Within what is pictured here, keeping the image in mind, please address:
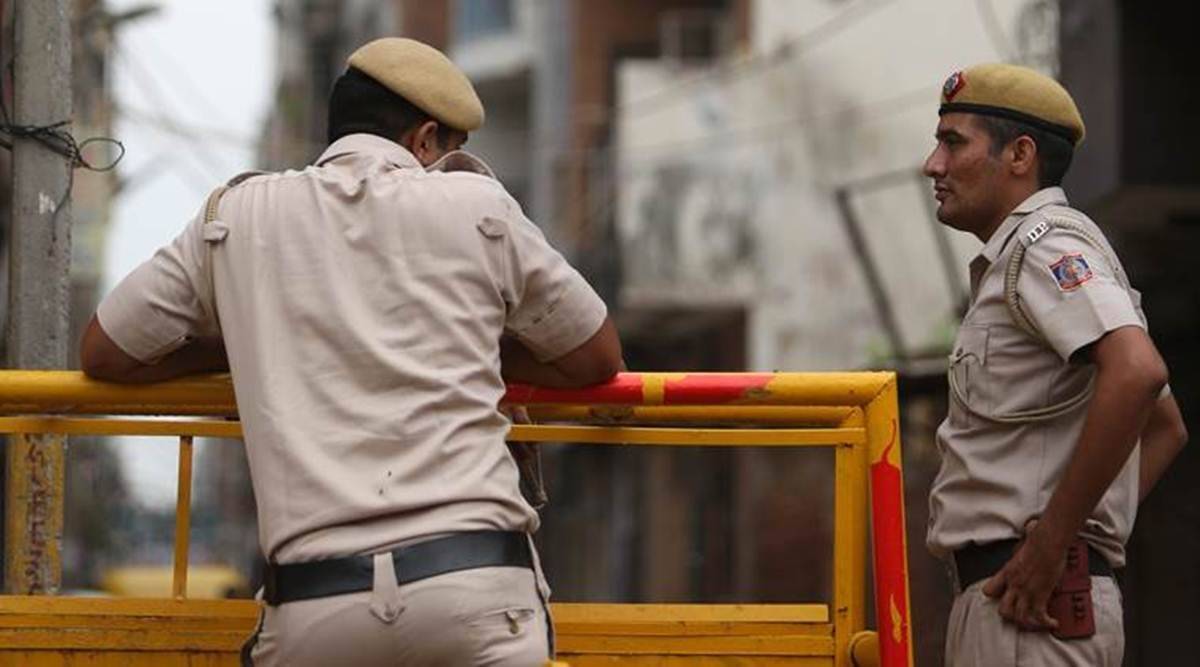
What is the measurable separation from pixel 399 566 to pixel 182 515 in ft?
2.87

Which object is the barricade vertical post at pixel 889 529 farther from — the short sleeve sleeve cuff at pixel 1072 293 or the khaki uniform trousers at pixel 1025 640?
the short sleeve sleeve cuff at pixel 1072 293

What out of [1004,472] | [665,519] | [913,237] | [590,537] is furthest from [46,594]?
[590,537]

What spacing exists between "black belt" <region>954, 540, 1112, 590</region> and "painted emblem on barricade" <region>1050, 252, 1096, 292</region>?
18.4 inches

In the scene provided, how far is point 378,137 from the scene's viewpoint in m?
4.02

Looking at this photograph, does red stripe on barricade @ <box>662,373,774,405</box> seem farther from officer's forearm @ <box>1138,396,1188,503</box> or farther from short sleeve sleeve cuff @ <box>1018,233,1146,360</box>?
officer's forearm @ <box>1138,396,1188,503</box>

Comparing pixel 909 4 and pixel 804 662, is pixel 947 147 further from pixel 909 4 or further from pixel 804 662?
pixel 909 4

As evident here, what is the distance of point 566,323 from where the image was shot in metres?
4.05

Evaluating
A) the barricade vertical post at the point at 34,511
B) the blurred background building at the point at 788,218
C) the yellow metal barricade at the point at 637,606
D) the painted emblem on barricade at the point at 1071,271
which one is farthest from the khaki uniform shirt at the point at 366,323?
the blurred background building at the point at 788,218

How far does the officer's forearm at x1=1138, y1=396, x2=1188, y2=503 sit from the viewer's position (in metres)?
4.62

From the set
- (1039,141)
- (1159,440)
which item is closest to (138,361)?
(1039,141)

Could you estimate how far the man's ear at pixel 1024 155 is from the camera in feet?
14.9

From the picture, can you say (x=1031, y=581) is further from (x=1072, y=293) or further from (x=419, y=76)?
(x=419, y=76)

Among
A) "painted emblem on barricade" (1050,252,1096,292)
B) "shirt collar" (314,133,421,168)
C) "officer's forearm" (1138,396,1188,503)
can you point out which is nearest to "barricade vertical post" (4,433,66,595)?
"shirt collar" (314,133,421,168)

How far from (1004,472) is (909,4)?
19.1 m
